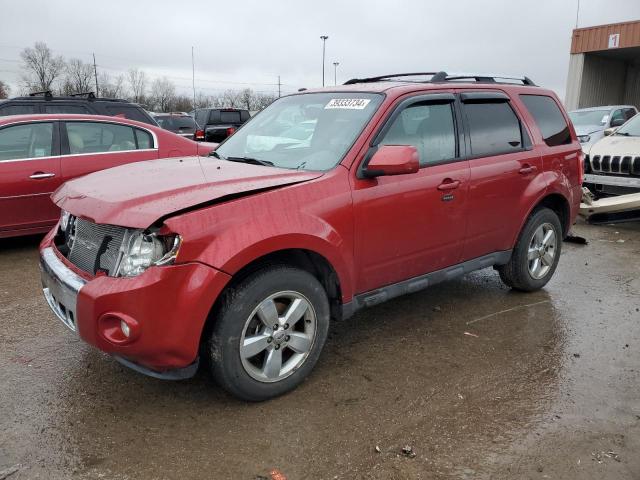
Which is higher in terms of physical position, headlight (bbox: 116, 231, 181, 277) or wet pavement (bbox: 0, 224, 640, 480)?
headlight (bbox: 116, 231, 181, 277)

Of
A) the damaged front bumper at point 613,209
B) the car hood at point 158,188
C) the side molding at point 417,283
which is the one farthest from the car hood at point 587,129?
the car hood at point 158,188

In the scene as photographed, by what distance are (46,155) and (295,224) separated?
4.36 metres

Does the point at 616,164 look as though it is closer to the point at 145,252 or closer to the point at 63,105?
the point at 145,252

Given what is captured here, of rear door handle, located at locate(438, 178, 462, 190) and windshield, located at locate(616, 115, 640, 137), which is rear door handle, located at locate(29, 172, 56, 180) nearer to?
rear door handle, located at locate(438, 178, 462, 190)

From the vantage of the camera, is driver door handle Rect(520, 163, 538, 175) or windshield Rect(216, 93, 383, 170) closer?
windshield Rect(216, 93, 383, 170)

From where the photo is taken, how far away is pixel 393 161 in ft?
10.6

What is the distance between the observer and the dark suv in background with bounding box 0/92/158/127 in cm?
821

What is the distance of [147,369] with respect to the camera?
110 inches

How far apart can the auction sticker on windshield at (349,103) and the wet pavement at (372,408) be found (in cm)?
167

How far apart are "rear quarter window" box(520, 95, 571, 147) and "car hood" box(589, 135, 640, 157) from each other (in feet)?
12.2

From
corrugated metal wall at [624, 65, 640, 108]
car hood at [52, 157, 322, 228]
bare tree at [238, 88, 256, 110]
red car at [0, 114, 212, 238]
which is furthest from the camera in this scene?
bare tree at [238, 88, 256, 110]

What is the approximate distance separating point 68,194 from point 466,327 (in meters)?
3.00

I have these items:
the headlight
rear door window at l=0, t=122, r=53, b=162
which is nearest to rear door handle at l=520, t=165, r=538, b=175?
the headlight

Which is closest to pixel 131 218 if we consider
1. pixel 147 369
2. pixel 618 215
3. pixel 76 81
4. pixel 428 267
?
pixel 147 369
